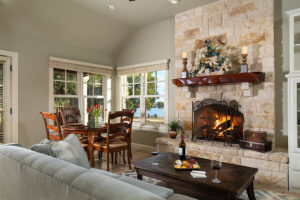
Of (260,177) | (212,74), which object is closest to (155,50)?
(212,74)

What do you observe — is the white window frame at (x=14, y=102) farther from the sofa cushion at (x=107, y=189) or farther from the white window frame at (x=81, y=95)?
the sofa cushion at (x=107, y=189)

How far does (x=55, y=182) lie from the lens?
1051 millimetres

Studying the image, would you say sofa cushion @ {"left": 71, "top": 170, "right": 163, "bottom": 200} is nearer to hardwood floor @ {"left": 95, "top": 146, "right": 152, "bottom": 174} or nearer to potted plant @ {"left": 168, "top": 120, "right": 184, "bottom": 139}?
hardwood floor @ {"left": 95, "top": 146, "right": 152, "bottom": 174}

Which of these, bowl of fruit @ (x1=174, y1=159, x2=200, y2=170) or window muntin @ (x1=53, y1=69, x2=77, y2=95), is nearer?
bowl of fruit @ (x1=174, y1=159, x2=200, y2=170)

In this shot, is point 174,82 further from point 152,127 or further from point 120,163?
point 120,163

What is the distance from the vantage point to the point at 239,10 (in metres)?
3.57

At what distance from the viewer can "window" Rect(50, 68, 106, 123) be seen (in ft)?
15.1

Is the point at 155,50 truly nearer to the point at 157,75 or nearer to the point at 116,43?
the point at 157,75

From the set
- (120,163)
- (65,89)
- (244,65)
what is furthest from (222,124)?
(65,89)

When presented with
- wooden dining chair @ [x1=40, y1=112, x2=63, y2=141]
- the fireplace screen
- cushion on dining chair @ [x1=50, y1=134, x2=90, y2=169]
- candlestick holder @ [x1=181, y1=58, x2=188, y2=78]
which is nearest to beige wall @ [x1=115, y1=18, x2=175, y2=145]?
candlestick holder @ [x1=181, y1=58, x2=188, y2=78]

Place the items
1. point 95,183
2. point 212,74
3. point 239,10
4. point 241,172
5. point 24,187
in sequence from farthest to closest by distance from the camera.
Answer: point 212,74, point 239,10, point 241,172, point 24,187, point 95,183

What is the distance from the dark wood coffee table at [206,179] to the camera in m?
1.77

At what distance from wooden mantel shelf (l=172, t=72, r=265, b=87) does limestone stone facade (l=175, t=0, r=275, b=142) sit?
0.44 feet

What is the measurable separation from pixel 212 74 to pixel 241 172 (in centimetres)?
216
